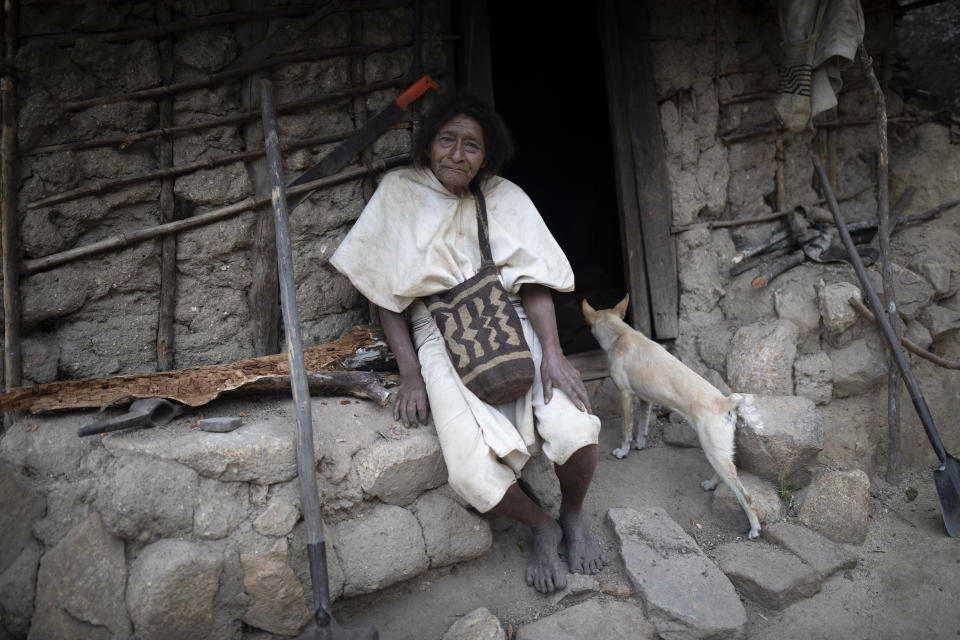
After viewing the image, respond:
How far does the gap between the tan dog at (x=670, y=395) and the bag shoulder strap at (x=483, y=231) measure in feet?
3.21

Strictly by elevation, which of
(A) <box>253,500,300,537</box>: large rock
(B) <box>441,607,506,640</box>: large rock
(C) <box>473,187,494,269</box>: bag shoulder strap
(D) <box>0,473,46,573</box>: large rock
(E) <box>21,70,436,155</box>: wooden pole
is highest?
(E) <box>21,70,436,155</box>: wooden pole

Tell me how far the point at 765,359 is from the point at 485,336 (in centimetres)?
180

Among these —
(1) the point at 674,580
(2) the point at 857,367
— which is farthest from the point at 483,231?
(2) the point at 857,367

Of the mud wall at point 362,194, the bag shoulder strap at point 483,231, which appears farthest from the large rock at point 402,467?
the mud wall at point 362,194

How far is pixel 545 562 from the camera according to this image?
2.54 metres

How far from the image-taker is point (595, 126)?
269 inches

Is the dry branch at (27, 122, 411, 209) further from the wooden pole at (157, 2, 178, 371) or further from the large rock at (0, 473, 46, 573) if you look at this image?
the large rock at (0, 473, 46, 573)

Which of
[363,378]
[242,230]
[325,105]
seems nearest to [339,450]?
[363,378]

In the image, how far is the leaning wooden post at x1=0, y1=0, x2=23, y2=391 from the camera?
8.52 feet

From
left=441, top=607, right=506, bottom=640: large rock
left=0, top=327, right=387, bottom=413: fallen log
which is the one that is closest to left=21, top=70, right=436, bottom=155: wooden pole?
left=0, top=327, right=387, bottom=413: fallen log

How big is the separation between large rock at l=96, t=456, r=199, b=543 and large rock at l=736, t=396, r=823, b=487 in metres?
2.48

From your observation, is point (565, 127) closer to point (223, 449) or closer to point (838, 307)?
point (838, 307)

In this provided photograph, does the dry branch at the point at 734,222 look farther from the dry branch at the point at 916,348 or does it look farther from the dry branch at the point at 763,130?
the dry branch at the point at 916,348

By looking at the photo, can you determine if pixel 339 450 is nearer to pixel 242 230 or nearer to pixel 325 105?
pixel 242 230
